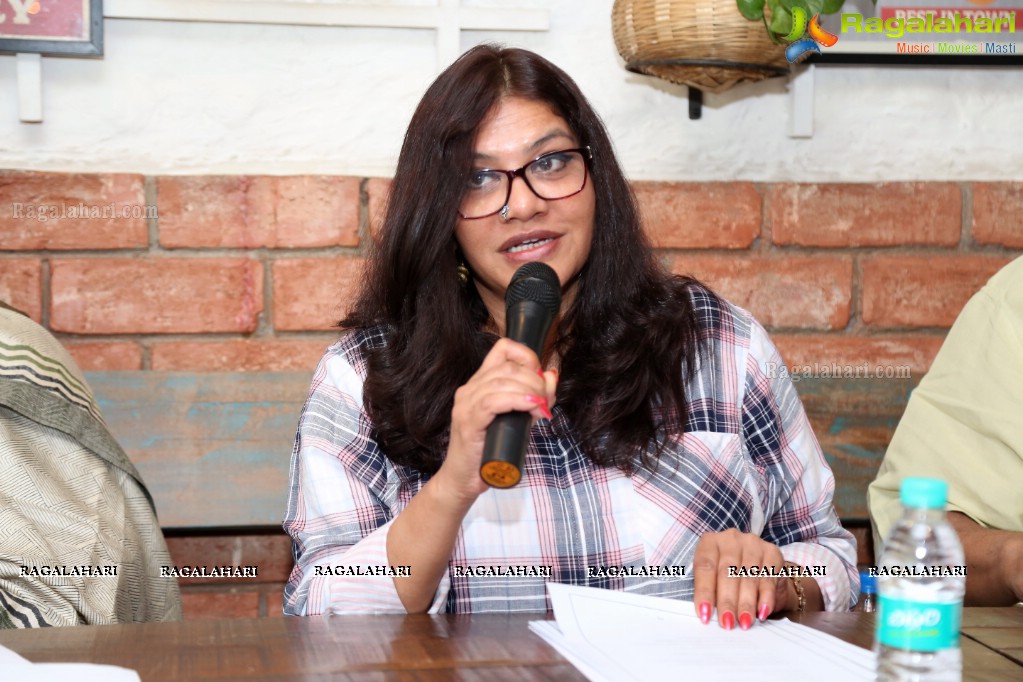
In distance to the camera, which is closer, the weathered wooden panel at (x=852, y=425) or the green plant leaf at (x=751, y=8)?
the green plant leaf at (x=751, y=8)

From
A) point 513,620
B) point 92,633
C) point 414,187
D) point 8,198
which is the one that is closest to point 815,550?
point 513,620

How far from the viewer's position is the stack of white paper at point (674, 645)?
2.75ft

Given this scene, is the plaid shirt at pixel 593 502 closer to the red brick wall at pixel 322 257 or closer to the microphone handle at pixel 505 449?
the microphone handle at pixel 505 449

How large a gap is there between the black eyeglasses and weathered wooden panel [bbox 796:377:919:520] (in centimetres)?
65

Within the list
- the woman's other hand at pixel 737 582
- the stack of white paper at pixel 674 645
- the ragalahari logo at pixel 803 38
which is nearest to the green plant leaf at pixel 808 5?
the ragalahari logo at pixel 803 38

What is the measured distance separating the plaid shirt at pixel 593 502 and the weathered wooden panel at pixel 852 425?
43 cm

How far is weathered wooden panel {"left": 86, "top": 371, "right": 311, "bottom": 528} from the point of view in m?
1.70

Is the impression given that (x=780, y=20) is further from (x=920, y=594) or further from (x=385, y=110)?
(x=920, y=594)

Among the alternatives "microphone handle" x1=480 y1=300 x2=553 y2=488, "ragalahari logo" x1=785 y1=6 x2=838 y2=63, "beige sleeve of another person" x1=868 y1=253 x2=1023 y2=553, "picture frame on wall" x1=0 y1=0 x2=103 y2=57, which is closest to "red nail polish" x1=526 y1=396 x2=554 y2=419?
"microphone handle" x1=480 y1=300 x2=553 y2=488

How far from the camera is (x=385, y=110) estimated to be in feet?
6.13

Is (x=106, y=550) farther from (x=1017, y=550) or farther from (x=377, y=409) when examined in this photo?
(x=1017, y=550)

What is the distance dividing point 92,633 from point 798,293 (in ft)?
4.35

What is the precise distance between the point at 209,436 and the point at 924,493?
1294 mm

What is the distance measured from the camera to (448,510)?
1.08m
